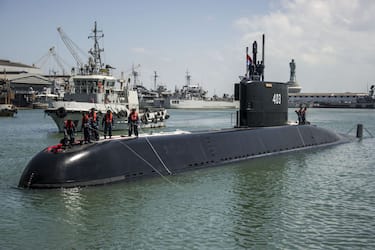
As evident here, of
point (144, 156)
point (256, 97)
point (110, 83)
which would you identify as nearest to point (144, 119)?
point (110, 83)

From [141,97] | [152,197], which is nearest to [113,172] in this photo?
[152,197]

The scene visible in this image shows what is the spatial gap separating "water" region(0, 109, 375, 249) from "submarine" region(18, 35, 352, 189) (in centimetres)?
42

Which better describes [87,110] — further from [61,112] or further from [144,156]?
[144,156]

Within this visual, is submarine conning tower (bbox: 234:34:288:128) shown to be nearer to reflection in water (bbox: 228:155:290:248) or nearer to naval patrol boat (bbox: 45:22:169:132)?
reflection in water (bbox: 228:155:290:248)

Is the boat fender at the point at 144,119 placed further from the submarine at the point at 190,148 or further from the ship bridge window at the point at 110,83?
the submarine at the point at 190,148

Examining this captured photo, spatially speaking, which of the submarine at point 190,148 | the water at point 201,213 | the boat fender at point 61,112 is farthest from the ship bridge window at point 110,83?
the water at point 201,213

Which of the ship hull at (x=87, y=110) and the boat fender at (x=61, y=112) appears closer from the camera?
the boat fender at (x=61, y=112)

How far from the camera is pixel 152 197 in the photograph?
12.5 m

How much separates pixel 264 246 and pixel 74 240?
374 centimetres

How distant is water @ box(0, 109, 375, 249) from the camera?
920cm

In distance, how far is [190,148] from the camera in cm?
1641

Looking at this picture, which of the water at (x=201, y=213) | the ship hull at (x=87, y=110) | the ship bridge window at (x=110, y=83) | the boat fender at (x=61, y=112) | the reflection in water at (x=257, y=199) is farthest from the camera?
the ship bridge window at (x=110, y=83)

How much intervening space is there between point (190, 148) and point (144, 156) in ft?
7.57

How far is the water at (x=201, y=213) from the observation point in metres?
9.20
